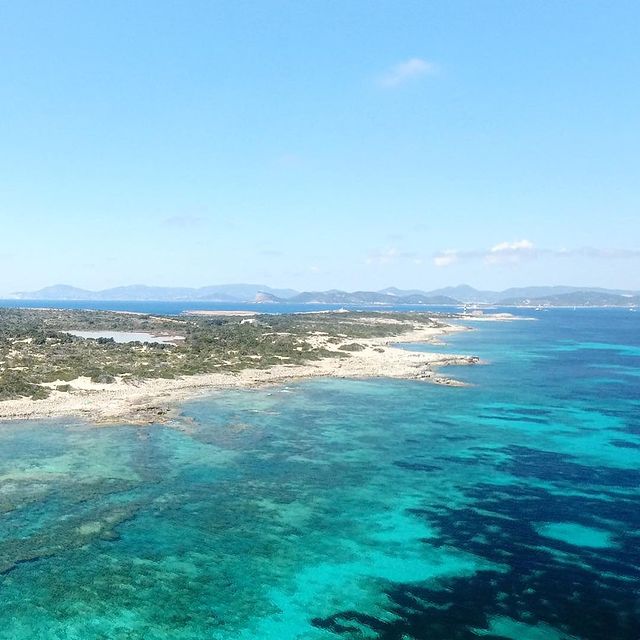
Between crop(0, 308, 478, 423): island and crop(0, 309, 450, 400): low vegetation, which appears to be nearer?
crop(0, 308, 478, 423): island

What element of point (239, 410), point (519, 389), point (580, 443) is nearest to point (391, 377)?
point (519, 389)

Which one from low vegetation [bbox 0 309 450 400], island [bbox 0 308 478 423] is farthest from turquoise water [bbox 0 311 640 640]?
low vegetation [bbox 0 309 450 400]

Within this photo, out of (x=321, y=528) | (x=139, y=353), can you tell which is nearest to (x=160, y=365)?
(x=139, y=353)

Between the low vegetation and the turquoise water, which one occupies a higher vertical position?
the low vegetation

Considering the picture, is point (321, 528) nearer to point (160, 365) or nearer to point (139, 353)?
point (160, 365)

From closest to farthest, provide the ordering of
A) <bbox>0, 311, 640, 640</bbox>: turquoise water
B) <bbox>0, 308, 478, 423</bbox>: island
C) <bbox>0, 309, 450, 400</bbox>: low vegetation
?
<bbox>0, 311, 640, 640</bbox>: turquoise water
<bbox>0, 308, 478, 423</bbox>: island
<bbox>0, 309, 450, 400</bbox>: low vegetation

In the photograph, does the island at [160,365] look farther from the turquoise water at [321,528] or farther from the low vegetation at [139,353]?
the turquoise water at [321,528]

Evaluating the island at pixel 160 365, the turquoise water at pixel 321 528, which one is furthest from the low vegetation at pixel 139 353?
the turquoise water at pixel 321 528

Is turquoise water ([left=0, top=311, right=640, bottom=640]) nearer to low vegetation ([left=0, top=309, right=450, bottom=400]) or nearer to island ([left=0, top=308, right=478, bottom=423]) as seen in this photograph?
island ([left=0, top=308, right=478, bottom=423])
